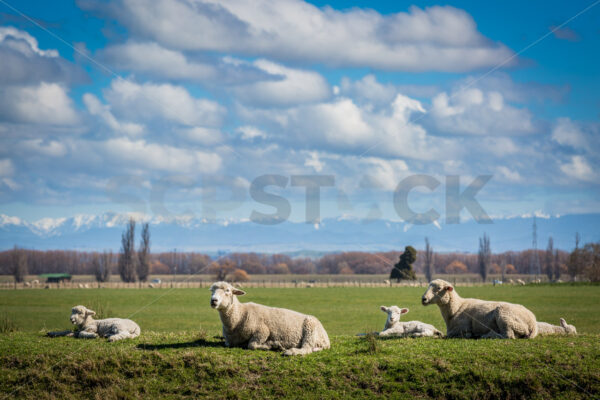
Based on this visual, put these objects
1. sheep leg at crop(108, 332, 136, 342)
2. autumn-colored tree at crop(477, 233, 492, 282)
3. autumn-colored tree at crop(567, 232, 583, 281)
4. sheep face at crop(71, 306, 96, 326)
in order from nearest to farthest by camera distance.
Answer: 1. sheep leg at crop(108, 332, 136, 342)
2. sheep face at crop(71, 306, 96, 326)
3. autumn-colored tree at crop(567, 232, 583, 281)
4. autumn-colored tree at crop(477, 233, 492, 282)

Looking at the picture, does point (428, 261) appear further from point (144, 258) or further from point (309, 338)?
point (309, 338)

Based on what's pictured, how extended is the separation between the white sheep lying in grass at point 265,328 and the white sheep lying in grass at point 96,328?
3.84m

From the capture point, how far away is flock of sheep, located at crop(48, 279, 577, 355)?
1538cm

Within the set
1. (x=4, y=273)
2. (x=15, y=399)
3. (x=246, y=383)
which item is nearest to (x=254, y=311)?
(x=246, y=383)

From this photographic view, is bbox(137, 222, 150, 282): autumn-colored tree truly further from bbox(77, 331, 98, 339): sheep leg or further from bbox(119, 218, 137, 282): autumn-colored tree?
bbox(77, 331, 98, 339): sheep leg

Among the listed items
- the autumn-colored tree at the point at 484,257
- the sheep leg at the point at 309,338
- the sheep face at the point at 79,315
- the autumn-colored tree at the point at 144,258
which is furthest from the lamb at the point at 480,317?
the autumn-colored tree at the point at 484,257

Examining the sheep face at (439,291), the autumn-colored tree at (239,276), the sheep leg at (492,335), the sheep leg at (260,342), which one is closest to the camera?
the sheep leg at (260,342)

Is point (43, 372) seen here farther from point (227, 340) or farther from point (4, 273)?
point (4, 273)

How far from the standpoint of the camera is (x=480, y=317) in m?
17.3

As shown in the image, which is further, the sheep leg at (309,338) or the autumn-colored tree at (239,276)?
the autumn-colored tree at (239,276)

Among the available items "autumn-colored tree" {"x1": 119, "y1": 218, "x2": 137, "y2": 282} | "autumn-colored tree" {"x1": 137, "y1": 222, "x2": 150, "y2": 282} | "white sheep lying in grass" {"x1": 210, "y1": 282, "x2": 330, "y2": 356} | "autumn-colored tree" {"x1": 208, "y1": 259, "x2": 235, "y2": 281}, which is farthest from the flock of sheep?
"autumn-colored tree" {"x1": 137, "y1": 222, "x2": 150, "y2": 282}

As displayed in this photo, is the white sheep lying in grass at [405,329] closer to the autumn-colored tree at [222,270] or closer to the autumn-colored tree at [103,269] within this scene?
the autumn-colored tree at [222,270]

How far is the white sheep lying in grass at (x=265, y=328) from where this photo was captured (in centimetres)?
1533

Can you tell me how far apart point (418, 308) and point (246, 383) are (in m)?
35.8
